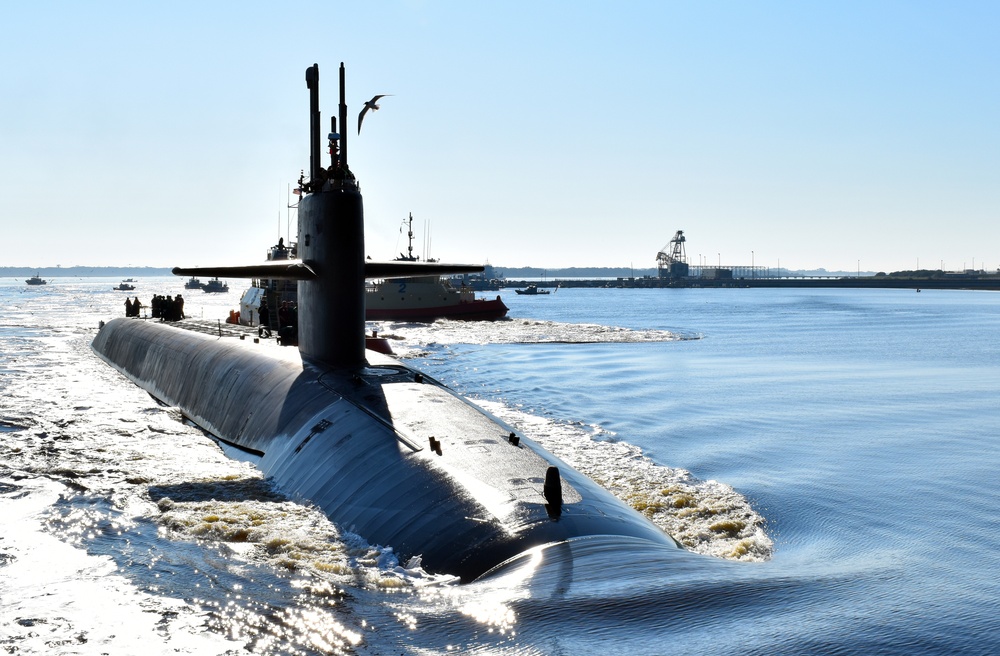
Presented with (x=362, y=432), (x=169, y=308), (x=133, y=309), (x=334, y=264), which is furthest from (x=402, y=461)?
(x=133, y=309)

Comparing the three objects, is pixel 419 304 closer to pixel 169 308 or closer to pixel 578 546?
pixel 169 308

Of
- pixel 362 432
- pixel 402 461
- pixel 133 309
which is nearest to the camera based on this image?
pixel 402 461

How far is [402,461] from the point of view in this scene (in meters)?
9.45

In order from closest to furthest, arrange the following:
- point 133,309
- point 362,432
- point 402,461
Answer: point 402,461 → point 362,432 → point 133,309

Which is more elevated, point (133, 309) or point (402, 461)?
point (133, 309)

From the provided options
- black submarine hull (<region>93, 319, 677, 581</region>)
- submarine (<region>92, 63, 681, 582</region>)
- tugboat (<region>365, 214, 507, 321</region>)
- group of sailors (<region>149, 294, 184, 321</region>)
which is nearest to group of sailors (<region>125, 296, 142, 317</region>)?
group of sailors (<region>149, 294, 184, 321</region>)

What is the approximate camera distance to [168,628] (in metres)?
6.88

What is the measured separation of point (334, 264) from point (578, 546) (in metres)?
7.64

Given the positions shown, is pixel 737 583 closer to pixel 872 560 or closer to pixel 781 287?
pixel 872 560

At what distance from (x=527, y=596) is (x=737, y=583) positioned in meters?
1.58

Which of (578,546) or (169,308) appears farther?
(169,308)

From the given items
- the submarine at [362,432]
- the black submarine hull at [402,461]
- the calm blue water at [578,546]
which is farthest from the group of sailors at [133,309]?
the black submarine hull at [402,461]

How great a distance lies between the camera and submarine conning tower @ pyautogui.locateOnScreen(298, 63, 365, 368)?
43.9 feet

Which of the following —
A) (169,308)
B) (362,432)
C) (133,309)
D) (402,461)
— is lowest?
(402,461)
